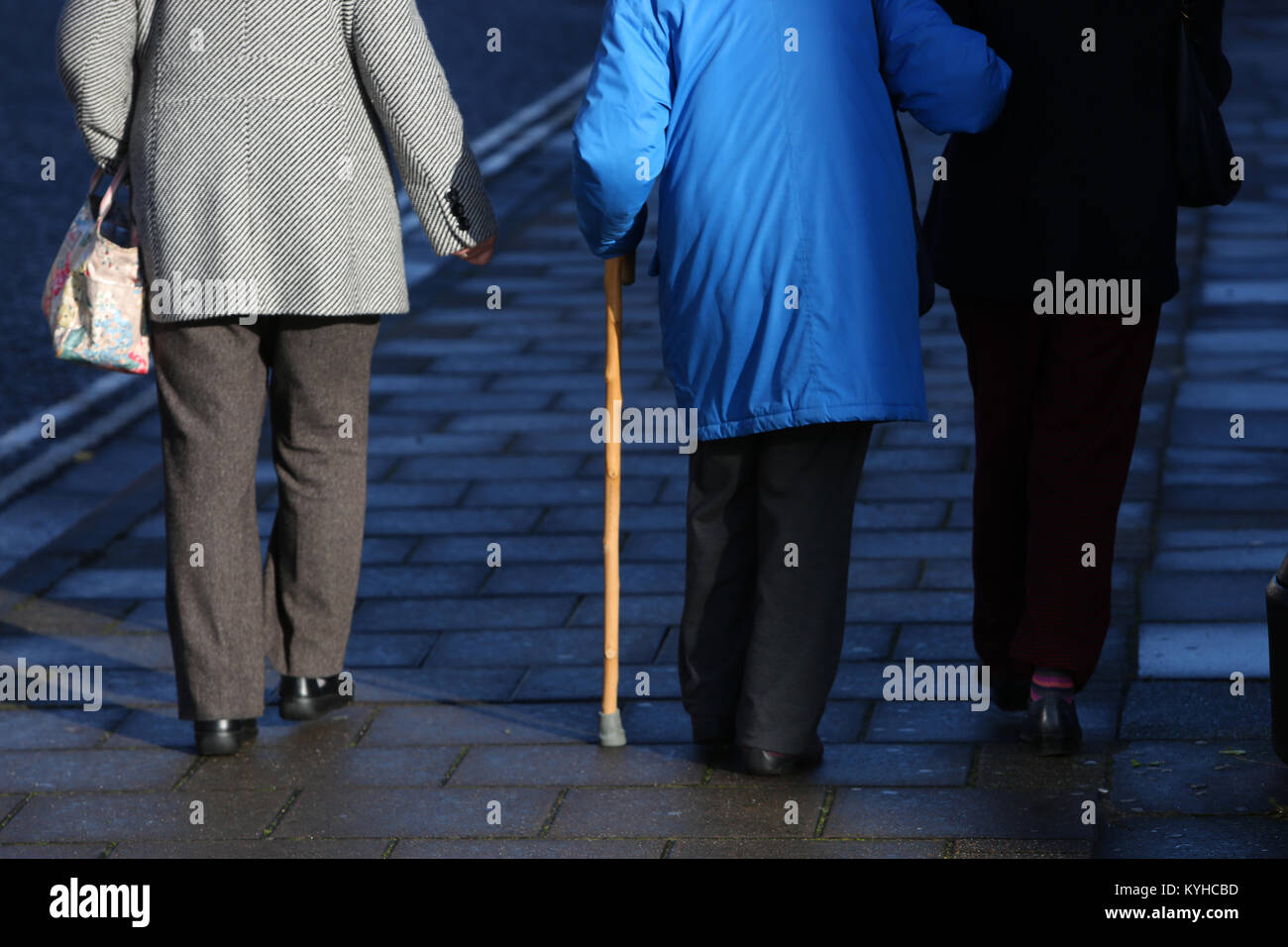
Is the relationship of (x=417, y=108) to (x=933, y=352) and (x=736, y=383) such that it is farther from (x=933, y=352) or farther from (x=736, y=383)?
(x=933, y=352)

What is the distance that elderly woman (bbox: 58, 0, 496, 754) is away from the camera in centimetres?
433

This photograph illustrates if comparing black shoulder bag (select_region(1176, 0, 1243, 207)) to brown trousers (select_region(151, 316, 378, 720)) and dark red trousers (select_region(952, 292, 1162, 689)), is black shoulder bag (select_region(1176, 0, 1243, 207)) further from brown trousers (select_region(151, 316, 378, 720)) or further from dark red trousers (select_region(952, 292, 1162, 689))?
brown trousers (select_region(151, 316, 378, 720))

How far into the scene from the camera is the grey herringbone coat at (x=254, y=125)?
4.32m

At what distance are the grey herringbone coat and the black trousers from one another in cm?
88

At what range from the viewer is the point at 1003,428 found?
172 inches

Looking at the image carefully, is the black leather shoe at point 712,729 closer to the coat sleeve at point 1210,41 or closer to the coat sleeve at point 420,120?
the coat sleeve at point 420,120

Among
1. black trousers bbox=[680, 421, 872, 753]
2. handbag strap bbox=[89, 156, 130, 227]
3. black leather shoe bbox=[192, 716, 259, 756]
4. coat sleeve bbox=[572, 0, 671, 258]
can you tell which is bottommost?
black leather shoe bbox=[192, 716, 259, 756]

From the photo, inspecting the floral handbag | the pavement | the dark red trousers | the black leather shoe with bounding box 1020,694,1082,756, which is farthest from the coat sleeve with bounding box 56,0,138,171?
the black leather shoe with bounding box 1020,694,1082,756

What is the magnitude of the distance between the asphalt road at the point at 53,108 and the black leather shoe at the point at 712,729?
3.58m

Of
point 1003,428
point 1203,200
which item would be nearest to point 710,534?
point 1003,428

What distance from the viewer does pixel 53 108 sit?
1363 centimetres

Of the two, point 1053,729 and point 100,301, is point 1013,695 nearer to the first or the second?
point 1053,729

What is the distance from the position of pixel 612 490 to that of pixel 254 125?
3.49 feet

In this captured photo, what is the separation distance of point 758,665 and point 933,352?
3968 millimetres
